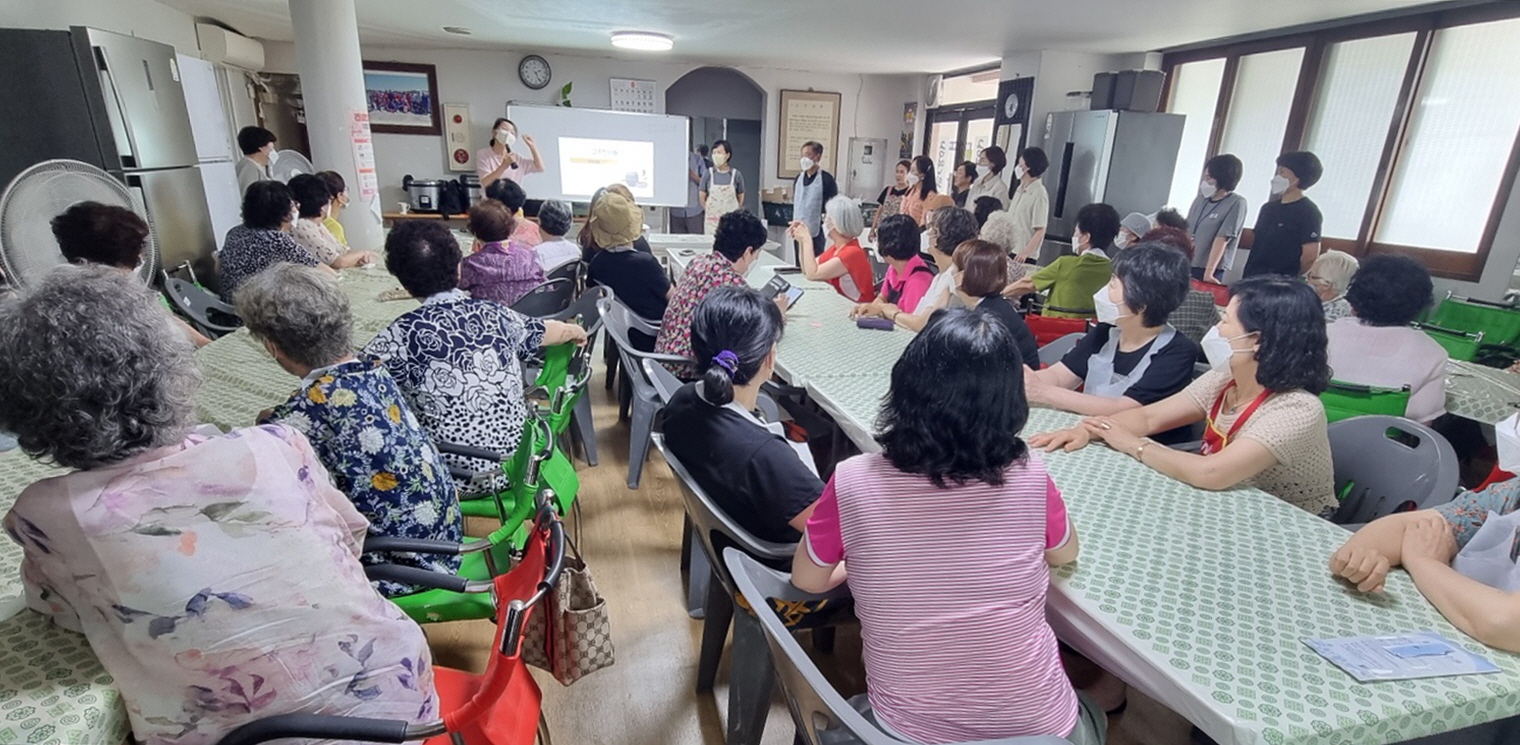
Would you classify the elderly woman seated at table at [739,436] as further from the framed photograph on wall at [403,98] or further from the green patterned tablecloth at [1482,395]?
the framed photograph on wall at [403,98]

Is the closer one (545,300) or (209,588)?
(209,588)

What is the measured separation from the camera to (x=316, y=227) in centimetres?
346

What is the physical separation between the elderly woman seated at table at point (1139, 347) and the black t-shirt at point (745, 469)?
829 mm

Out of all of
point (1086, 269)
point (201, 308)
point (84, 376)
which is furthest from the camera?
point (1086, 269)

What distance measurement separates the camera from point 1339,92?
456 cm

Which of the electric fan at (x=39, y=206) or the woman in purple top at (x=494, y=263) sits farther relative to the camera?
the woman in purple top at (x=494, y=263)

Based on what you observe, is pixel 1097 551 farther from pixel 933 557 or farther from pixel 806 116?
pixel 806 116

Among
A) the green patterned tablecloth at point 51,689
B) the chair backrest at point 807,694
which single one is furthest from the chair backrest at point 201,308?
the chair backrest at point 807,694

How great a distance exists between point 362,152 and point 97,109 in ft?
4.31

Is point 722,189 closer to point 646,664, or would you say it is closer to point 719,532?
point 646,664

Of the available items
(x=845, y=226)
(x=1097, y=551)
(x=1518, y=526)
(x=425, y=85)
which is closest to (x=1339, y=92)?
(x=845, y=226)

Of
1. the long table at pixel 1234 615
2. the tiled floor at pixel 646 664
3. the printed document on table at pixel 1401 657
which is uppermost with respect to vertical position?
the printed document on table at pixel 1401 657

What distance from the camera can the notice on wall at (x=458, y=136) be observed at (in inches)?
300

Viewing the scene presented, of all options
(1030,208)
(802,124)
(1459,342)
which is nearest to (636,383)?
(1459,342)
